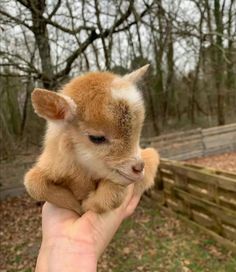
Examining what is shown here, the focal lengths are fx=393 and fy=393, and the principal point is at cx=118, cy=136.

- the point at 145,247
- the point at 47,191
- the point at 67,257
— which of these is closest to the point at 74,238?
the point at 67,257

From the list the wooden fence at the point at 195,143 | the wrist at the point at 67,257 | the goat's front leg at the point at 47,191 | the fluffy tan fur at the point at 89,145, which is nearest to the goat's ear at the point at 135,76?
the fluffy tan fur at the point at 89,145

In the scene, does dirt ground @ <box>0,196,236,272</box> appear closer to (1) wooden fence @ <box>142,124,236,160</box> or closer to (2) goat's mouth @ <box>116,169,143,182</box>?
(2) goat's mouth @ <box>116,169,143,182</box>

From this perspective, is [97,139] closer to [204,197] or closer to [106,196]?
[106,196]

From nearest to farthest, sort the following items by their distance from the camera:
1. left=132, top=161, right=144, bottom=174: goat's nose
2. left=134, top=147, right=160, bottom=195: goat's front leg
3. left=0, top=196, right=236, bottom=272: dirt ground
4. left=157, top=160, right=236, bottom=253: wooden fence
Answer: left=132, top=161, right=144, bottom=174: goat's nose → left=134, top=147, right=160, bottom=195: goat's front leg → left=0, top=196, right=236, bottom=272: dirt ground → left=157, top=160, right=236, bottom=253: wooden fence

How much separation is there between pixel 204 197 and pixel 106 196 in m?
4.77

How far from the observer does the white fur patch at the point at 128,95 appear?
78.8 inches

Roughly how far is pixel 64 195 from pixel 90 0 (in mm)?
7921

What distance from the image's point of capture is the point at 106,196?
217 cm

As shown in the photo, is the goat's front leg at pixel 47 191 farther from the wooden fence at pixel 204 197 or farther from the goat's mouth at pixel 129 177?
the wooden fence at pixel 204 197

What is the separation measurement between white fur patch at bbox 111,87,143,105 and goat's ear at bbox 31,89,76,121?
23 centimetres

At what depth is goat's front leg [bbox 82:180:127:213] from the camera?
2168 millimetres

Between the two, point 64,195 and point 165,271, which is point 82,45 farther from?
point 64,195

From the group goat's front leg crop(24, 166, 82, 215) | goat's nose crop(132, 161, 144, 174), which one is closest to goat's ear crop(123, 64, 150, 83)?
goat's nose crop(132, 161, 144, 174)

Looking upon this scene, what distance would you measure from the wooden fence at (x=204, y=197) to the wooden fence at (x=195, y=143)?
14.3 feet
